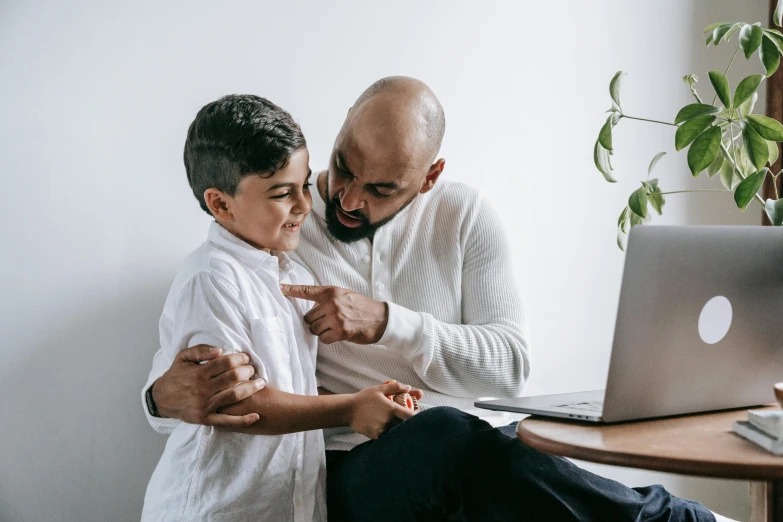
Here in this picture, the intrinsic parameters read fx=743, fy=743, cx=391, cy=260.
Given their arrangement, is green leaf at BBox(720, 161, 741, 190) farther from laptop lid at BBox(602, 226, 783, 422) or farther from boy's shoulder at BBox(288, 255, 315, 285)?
boy's shoulder at BBox(288, 255, 315, 285)

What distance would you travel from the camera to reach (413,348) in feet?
4.89

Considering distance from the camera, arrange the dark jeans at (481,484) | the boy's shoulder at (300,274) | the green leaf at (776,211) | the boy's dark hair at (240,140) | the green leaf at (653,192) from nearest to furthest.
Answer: the dark jeans at (481,484), the boy's dark hair at (240,140), the green leaf at (776,211), the boy's shoulder at (300,274), the green leaf at (653,192)

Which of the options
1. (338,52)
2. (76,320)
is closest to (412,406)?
(76,320)

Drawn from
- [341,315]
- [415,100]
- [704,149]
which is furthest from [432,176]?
[704,149]

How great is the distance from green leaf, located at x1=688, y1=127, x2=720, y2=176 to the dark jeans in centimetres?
63

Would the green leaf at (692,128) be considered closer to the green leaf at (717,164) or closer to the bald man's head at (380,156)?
the green leaf at (717,164)

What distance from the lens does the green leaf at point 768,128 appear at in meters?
1.41

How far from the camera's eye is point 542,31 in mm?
2123

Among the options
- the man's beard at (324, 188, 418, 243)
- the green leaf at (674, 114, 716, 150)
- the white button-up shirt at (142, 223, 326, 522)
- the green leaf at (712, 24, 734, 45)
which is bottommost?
the white button-up shirt at (142, 223, 326, 522)

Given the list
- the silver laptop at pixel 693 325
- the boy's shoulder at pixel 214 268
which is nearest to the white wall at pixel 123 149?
the boy's shoulder at pixel 214 268

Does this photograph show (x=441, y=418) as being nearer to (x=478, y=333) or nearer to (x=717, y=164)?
(x=478, y=333)

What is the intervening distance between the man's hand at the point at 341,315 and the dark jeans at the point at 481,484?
0.22 meters

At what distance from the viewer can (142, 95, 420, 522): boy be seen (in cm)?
128

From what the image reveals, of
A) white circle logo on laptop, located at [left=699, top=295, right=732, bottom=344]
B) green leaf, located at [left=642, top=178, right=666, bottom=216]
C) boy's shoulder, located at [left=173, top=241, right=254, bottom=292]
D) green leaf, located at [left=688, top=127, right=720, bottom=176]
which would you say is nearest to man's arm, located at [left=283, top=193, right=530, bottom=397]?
boy's shoulder, located at [left=173, top=241, right=254, bottom=292]
